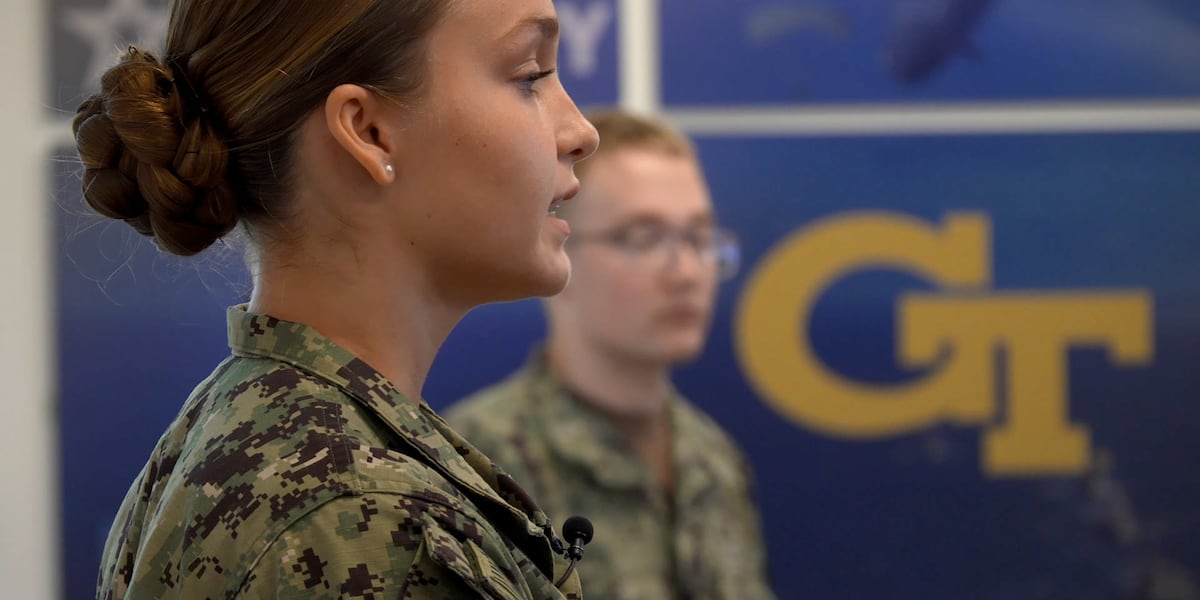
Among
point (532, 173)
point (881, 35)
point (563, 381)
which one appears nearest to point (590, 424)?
point (563, 381)

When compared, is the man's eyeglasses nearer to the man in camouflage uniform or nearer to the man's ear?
the man in camouflage uniform

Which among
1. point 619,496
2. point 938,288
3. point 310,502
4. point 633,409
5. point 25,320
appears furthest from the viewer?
point 938,288

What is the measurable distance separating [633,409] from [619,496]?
19 cm

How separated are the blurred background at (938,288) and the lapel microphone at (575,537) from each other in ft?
6.78

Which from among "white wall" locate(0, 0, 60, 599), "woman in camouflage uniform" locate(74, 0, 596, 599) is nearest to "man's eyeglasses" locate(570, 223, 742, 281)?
"white wall" locate(0, 0, 60, 599)

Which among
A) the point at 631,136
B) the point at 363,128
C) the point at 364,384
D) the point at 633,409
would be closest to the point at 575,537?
the point at 364,384

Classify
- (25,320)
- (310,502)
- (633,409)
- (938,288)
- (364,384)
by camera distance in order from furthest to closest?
1. (938,288)
2. (25,320)
3. (633,409)
4. (364,384)
5. (310,502)

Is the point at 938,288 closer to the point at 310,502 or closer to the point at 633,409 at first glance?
the point at 633,409

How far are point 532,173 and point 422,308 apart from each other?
117 mm

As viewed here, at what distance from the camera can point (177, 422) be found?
888mm

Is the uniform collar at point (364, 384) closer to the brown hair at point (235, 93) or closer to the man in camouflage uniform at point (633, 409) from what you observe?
the brown hair at point (235, 93)

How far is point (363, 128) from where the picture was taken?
89 cm

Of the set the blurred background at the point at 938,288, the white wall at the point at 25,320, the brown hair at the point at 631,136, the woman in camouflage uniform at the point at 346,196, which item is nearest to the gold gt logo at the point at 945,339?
the blurred background at the point at 938,288

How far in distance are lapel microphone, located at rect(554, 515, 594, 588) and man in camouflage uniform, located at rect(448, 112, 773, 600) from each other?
1.25m
